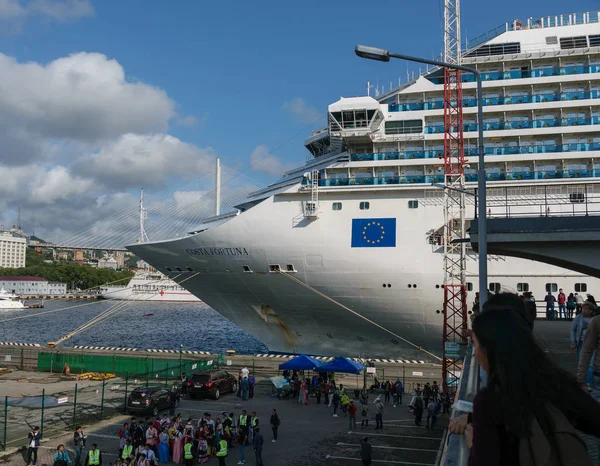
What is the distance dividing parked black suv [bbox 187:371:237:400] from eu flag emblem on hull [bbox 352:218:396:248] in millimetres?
8639

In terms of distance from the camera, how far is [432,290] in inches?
962

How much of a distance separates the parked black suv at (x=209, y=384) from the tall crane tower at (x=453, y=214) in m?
9.69

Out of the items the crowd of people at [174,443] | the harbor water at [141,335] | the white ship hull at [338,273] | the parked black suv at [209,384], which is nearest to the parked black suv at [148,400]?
the parked black suv at [209,384]

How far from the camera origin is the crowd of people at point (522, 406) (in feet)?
6.73

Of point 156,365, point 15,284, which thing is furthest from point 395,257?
point 15,284

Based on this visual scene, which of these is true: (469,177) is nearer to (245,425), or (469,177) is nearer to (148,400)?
(245,425)

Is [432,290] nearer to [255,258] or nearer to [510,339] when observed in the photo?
[255,258]

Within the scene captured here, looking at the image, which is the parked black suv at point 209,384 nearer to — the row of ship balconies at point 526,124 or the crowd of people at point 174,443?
the crowd of people at point 174,443

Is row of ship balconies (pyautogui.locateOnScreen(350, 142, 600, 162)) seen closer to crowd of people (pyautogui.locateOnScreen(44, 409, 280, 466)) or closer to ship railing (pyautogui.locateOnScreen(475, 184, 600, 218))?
ship railing (pyautogui.locateOnScreen(475, 184, 600, 218))

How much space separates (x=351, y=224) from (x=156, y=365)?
1269 centimetres

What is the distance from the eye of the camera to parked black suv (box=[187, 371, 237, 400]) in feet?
75.5

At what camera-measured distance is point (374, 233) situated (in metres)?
25.2

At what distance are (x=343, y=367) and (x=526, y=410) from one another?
68.2ft

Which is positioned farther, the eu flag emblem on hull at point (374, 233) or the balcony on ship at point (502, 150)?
the balcony on ship at point (502, 150)
